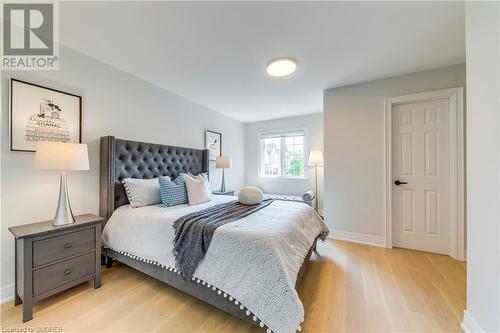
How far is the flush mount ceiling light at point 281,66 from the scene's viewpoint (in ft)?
7.08

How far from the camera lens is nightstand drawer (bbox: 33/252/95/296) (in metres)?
1.50

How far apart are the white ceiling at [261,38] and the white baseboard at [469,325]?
227cm

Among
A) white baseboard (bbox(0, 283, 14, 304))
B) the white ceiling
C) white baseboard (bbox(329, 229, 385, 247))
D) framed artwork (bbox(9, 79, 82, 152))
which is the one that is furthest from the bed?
the white ceiling

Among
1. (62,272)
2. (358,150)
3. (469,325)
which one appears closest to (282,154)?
A: (358,150)

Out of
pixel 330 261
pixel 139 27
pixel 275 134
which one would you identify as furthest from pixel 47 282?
pixel 275 134

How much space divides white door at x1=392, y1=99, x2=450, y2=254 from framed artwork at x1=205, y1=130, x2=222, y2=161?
3.11m

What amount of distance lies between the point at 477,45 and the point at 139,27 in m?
2.53

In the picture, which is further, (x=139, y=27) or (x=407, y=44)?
(x=407, y=44)

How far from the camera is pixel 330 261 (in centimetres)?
235

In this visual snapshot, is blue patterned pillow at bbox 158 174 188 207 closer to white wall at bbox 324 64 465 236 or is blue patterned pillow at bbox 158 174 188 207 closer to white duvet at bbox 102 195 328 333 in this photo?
white duvet at bbox 102 195 328 333

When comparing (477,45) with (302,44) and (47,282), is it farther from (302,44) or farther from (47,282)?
(47,282)

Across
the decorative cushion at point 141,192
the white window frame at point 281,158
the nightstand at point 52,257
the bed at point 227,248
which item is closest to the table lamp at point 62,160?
the nightstand at point 52,257

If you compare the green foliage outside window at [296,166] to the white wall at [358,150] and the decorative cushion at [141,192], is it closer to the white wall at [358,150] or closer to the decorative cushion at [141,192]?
the white wall at [358,150]

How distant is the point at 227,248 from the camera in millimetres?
1389
